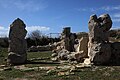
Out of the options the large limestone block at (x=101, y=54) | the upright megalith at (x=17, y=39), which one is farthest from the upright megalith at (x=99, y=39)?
the upright megalith at (x=17, y=39)

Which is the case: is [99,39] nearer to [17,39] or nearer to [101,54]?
[101,54]

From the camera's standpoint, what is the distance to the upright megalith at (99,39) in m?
20.8

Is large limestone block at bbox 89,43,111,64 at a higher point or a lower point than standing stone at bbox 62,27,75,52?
lower

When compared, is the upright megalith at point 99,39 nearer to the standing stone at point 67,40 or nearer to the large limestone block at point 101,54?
the large limestone block at point 101,54

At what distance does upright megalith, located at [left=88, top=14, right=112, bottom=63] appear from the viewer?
20766 mm

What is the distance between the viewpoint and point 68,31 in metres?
37.3

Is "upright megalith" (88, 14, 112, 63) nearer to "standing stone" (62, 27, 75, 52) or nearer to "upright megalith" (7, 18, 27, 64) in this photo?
"upright megalith" (7, 18, 27, 64)

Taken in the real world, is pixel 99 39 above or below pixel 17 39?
below

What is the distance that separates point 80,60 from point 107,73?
8.13 meters

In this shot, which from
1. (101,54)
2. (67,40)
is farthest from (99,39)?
(67,40)

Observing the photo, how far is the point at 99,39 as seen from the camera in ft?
70.9

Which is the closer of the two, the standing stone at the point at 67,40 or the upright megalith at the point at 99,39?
the upright megalith at the point at 99,39

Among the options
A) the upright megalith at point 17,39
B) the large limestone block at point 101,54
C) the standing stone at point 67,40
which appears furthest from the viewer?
the standing stone at point 67,40

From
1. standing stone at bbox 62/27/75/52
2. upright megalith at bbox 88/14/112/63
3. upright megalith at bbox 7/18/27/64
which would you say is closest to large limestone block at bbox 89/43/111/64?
upright megalith at bbox 88/14/112/63
